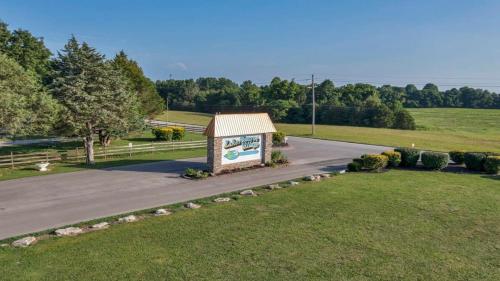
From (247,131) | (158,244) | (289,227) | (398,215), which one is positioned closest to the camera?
(158,244)

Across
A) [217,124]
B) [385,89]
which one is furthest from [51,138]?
[385,89]

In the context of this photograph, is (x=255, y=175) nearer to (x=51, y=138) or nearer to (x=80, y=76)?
(x=80, y=76)

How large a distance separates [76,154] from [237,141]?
1081cm

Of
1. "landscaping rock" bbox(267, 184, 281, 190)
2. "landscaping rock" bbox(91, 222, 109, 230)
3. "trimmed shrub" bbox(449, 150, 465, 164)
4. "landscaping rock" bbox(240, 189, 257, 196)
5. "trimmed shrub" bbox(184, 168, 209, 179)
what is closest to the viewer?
"landscaping rock" bbox(91, 222, 109, 230)

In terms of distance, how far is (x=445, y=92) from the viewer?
4232 inches

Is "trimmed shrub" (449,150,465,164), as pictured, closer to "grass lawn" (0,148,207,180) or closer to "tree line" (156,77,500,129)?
"grass lawn" (0,148,207,180)

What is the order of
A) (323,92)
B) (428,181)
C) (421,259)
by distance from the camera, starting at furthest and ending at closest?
(323,92) < (428,181) < (421,259)

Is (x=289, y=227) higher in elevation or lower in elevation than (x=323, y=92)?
lower

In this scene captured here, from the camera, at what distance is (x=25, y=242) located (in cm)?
1005

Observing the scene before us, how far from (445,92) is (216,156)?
107776mm

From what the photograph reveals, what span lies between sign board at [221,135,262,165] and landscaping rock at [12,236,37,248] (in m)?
11.0

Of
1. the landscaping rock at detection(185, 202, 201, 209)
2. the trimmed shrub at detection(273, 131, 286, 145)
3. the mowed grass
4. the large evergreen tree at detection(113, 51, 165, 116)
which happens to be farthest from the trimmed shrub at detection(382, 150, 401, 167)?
the large evergreen tree at detection(113, 51, 165, 116)

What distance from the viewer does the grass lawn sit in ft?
62.8

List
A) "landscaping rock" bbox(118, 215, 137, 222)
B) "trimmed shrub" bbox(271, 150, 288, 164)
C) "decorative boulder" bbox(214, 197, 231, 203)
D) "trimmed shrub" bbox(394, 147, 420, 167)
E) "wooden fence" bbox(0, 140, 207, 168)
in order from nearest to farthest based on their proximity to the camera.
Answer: "landscaping rock" bbox(118, 215, 137, 222) < "decorative boulder" bbox(214, 197, 231, 203) < "wooden fence" bbox(0, 140, 207, 168) < "trimmed shrub" bbox(394, 147, 420, 167) < "trimmed shrub" bbox(271, 150, 288, 164)
